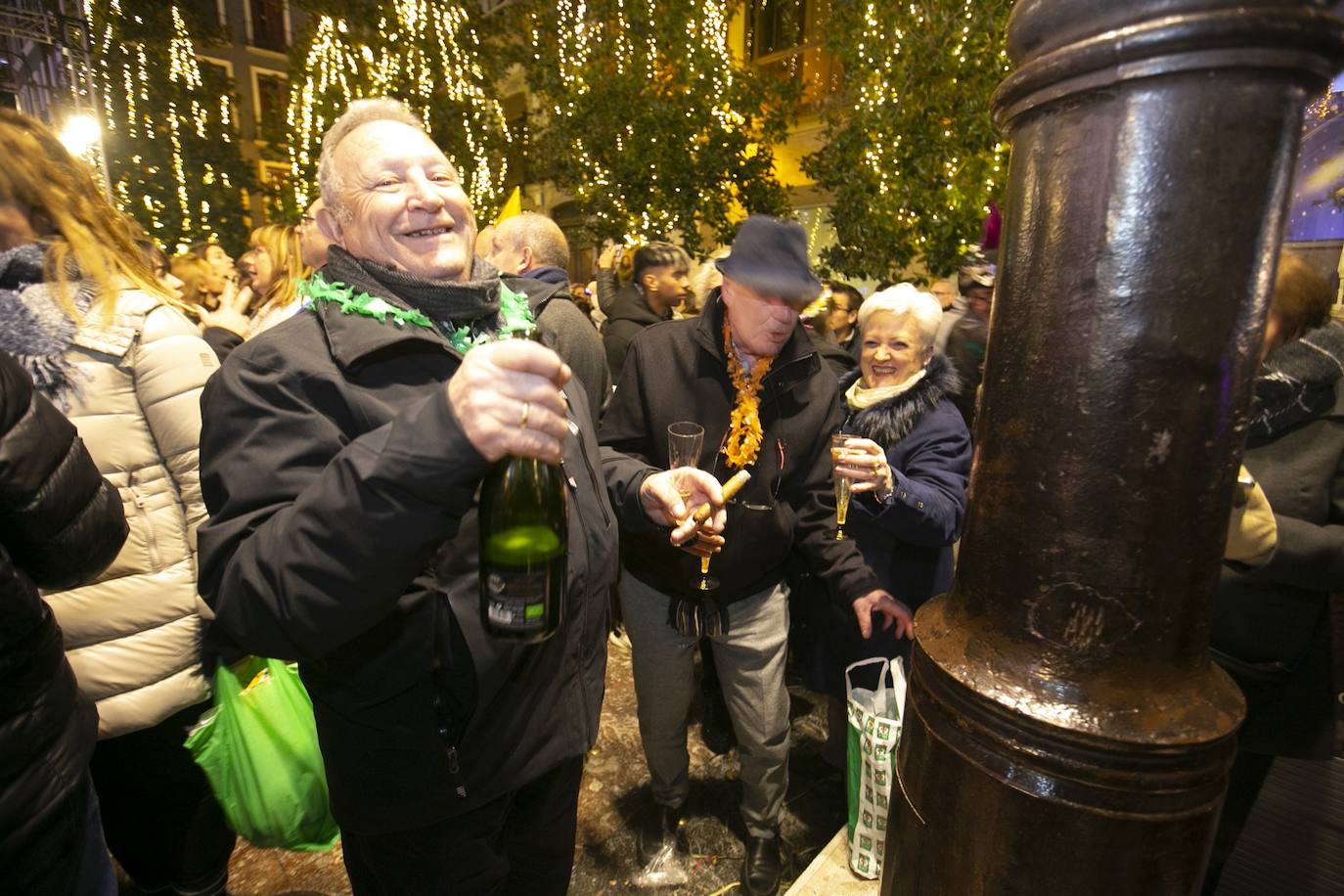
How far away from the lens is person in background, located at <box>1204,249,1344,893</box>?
2.03 m

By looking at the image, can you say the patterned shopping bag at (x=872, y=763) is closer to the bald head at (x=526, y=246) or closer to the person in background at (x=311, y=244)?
the person in background at (x=311, y=244)

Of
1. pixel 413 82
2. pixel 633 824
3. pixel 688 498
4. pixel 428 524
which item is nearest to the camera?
pixel 428 524

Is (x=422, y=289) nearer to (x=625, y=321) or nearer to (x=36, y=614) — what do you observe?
(x=36, y=614)

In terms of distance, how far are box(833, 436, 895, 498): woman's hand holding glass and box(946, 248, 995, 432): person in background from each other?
7.52 feet

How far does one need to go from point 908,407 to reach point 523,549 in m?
1.91

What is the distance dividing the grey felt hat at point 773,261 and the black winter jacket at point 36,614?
6.68 feet

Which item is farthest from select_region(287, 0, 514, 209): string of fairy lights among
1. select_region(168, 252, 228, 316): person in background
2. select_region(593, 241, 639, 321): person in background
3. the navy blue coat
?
the navy blue coat

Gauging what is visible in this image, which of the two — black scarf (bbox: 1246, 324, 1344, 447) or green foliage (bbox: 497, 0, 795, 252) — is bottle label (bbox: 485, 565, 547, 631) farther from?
green foliage (bbox: 497, 0, 795, 252)

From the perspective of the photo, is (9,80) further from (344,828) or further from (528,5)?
(344,828)

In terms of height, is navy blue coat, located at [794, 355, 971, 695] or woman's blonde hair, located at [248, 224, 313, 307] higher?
woman's blonde hair, located at [248, 224, 313, 307]

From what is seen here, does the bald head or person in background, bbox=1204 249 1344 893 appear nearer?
person in background, bbox=1204 249 1344 893

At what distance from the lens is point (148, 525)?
79.2 inches

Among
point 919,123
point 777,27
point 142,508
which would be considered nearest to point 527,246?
point 142,508

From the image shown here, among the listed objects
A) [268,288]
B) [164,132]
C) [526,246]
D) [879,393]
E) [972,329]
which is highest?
[164,132]
